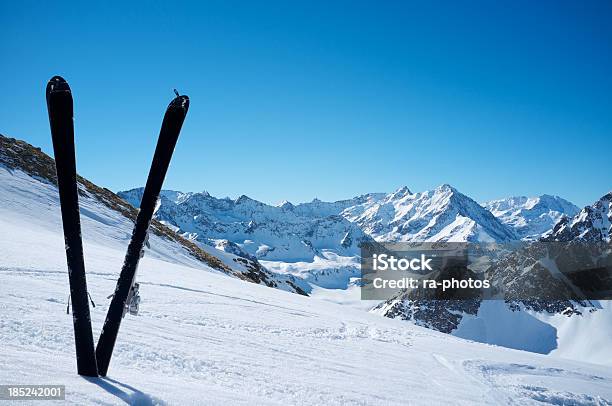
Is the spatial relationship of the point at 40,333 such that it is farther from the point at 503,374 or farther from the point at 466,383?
the point at 503,374

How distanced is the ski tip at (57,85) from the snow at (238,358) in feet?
9.93

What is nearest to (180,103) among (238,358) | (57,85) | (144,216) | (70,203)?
(57,85)

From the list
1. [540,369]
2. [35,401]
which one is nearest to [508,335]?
[540,369]

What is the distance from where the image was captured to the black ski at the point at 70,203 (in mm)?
4180

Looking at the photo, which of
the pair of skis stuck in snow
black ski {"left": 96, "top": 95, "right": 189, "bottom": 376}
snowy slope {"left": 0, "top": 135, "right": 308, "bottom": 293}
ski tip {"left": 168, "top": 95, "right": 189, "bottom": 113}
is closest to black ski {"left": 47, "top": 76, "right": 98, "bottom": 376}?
the pair of skis stuck in snow

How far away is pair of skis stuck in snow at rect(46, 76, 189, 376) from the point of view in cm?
423

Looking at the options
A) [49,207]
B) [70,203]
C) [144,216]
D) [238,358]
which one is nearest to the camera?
[70,203]

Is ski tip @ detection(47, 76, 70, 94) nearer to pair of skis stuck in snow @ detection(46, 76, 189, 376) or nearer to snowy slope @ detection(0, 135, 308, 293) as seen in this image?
pair of skis stuck in snow @ detection(46, 76, 189, 376)

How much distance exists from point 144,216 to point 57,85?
1.71 meters

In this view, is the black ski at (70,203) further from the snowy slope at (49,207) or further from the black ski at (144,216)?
the snowy slope at (49,207)

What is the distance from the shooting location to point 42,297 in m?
8.94

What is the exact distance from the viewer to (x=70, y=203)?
14.4ft

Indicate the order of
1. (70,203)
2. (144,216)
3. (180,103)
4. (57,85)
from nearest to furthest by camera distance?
(57,85), (70,203), (180,103), (144,216)

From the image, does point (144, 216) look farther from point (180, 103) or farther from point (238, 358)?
point (238, 358)
